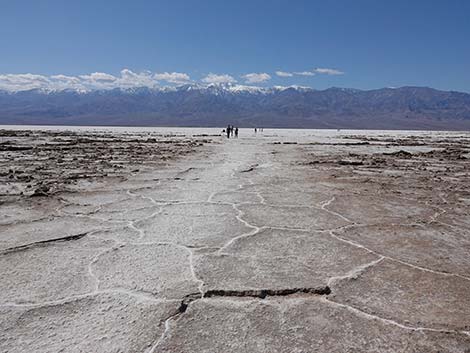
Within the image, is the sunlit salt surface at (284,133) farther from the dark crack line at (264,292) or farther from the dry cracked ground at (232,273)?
the dark crack line at (264,292)

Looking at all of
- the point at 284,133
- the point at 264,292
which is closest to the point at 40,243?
the point at 264,292

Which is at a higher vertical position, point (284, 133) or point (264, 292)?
point (264, 292)

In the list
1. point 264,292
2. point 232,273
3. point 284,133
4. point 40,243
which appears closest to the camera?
point 264,292

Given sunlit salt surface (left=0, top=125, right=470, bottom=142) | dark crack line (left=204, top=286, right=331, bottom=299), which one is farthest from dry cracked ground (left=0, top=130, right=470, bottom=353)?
sunlit salt surface (left=0, top=125, right=470, bottom=142)

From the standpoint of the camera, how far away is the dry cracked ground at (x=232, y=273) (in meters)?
2.22

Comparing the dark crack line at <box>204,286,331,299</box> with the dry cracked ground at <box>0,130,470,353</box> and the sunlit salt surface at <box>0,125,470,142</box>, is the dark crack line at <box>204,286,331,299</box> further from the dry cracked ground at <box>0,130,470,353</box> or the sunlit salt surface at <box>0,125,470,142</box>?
the sunlit salt surface at <box>0,125,470,142</box>

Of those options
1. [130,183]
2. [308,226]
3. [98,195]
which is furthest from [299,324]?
[130,183]

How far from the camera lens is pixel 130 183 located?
24.8 ft

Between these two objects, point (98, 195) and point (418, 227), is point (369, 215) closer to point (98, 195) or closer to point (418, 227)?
point (418, 227)

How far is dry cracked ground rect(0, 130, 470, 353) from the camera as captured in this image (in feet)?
7.28

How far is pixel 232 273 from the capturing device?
3.04 meters

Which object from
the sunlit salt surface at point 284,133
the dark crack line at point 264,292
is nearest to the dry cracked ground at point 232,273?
the dark crack line at point 264,292

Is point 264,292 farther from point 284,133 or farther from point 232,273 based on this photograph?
point 284,133

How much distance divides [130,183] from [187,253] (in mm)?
4452
